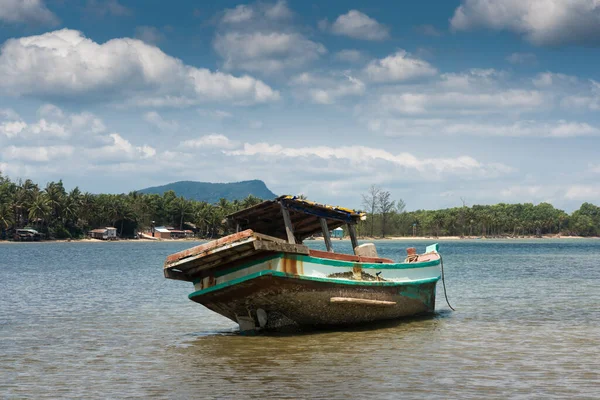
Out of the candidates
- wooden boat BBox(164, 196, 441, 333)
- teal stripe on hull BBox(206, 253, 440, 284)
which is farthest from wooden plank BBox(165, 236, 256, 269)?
teal stripe on hull BBox(206, 253, 440, 284)

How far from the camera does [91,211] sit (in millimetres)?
140000

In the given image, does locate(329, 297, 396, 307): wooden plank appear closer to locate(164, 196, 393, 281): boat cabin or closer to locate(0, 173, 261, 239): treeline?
locate(164, 196, 393, 281): boat cabin

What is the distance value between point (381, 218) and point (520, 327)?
165m

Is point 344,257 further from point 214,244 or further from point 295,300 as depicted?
A: point 214,244

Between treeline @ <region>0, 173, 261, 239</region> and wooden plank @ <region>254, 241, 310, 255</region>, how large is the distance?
Answer: 370ft

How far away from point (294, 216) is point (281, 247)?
343 cm

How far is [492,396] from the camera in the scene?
34.2ft

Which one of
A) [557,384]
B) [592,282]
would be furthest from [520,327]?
[592,282]

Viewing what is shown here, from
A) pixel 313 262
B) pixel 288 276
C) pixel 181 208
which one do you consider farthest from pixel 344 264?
pixel 181 208

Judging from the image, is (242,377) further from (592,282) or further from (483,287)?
(592,282)

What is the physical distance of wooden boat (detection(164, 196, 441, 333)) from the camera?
1563 centimetres

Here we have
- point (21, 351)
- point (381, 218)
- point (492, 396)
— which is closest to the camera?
point (492, 396)

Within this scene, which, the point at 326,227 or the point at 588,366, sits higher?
the point at 326,227

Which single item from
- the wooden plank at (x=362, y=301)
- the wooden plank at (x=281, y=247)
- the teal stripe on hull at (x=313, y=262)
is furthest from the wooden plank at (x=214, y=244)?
the wooden plank at (x=362, y=301)
